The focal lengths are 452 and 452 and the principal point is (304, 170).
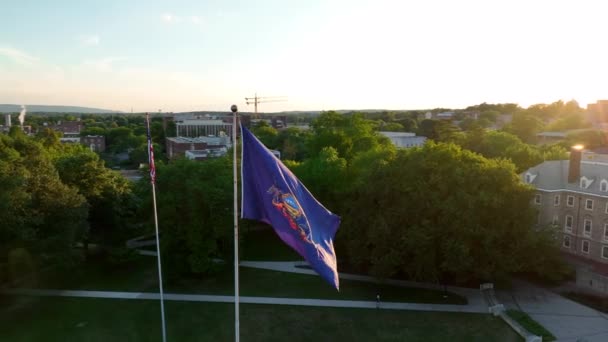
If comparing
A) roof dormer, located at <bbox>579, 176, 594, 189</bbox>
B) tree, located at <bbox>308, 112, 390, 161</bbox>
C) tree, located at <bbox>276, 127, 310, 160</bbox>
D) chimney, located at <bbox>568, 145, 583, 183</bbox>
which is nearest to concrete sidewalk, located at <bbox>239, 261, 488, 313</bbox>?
roof dormer, located at <bbox>579, 176, 594, 189</bbox>

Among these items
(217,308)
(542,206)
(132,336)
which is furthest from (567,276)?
(132,336)

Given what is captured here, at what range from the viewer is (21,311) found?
79.5ft

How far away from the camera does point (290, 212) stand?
1148cm

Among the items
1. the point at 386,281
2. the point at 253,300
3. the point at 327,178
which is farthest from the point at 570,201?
the point at 253,300

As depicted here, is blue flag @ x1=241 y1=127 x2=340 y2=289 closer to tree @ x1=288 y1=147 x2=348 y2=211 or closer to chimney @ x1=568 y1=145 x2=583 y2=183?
tree @ x1=288 y1=147 x2=348 y2=211

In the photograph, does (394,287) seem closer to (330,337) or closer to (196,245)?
(330,337)

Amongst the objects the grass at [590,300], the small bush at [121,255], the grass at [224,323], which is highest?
the small bush at [121,255]

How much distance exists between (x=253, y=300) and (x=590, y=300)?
1994cm

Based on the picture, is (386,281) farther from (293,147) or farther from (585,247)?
(293,147)

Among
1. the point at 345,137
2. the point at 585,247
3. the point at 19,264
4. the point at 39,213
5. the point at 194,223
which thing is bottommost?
the point at 585,247

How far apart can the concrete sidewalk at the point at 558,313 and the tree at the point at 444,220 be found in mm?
1677

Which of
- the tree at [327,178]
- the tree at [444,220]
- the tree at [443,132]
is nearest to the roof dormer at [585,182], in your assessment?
the tree at [444,220]

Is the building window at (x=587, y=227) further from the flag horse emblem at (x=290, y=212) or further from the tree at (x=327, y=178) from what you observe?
the flag horse emblem at (x=290, y=212)

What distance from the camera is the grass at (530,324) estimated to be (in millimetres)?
21470
